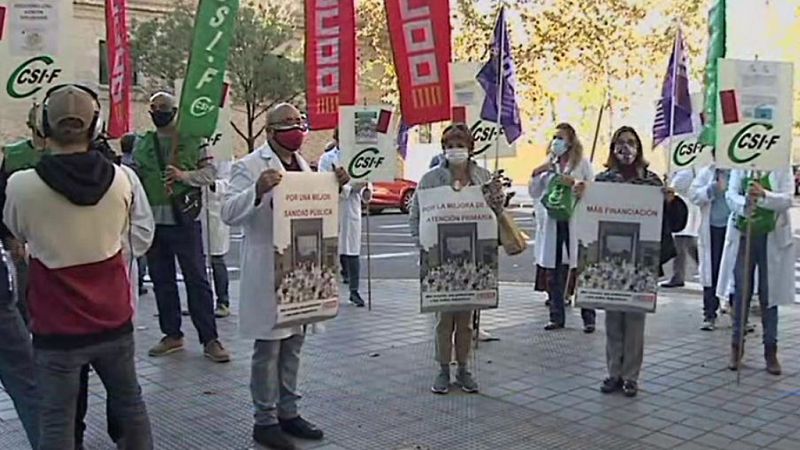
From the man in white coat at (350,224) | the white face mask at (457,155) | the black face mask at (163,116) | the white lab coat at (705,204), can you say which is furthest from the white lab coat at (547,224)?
the black face mask at (163,116)

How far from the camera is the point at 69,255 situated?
12.0 ft

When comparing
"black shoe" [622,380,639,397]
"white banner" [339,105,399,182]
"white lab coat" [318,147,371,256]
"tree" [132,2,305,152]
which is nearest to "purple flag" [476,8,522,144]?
"white banner" [339,105,399,182]

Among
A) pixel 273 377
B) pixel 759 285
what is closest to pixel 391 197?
pixel 759 285

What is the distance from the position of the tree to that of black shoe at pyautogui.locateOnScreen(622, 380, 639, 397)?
2398 cm

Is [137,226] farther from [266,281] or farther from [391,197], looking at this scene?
[391,197]

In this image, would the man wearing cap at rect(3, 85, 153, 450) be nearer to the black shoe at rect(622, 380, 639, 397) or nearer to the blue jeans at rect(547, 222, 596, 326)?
the black shoe at rect(622, 380, 639, 397)

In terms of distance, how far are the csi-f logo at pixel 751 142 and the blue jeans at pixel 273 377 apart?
3.43m

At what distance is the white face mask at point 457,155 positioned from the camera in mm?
6172

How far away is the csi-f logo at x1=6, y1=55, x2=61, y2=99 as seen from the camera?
6.36 m

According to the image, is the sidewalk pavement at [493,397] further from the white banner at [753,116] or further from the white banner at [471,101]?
the white banner at [471,101]

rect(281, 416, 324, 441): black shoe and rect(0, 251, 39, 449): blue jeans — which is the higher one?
rect(0, 251, 39, 449): blue jeans

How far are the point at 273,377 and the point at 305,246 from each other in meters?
0.77

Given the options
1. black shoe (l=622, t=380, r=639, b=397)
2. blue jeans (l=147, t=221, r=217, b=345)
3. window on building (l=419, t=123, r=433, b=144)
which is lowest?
black shoe (l=622, t=380, r=639, b=397)

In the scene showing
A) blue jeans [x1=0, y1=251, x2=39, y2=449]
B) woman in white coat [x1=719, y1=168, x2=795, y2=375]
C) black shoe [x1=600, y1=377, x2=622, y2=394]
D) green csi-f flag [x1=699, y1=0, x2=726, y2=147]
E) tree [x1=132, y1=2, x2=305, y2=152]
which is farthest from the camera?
tree [x1=132, y1=2, x2=305, y2=152]
